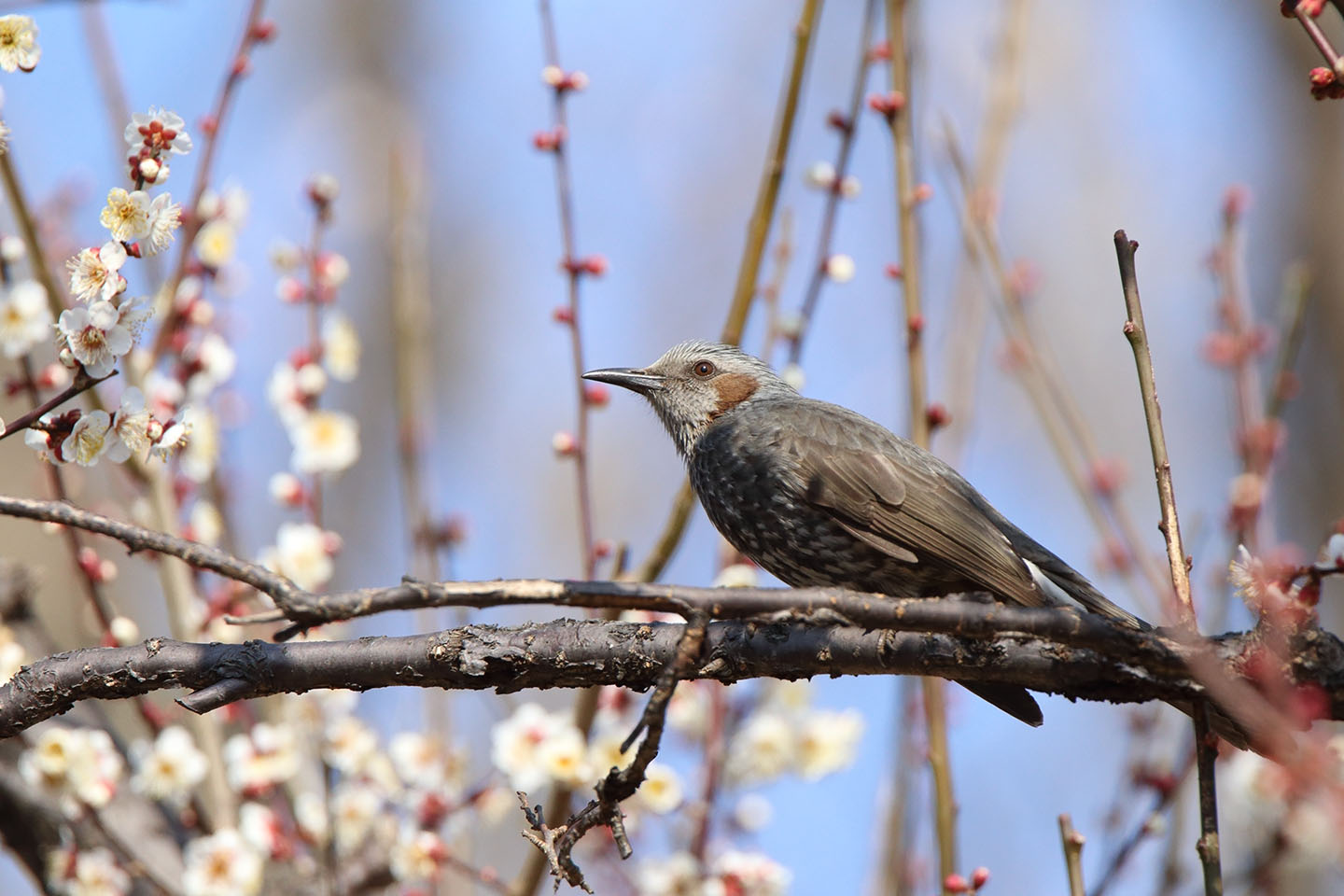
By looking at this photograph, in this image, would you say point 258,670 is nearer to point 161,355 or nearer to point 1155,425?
point 1155,425

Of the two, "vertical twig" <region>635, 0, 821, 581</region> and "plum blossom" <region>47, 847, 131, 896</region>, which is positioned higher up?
"vertical twig" <region>635, 0, 821, 581</region>

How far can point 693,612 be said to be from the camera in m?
1.85

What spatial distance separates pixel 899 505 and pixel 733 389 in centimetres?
124

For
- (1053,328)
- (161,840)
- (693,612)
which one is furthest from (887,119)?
(1053,328)

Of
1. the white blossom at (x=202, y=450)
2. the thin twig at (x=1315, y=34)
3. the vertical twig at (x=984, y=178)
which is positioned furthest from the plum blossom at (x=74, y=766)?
the thin twig at (x=1315, y=34)

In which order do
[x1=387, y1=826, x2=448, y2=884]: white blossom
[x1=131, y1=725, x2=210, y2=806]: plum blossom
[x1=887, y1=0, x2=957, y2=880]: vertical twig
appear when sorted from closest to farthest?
[x1=887, y1=0, x2=957, y2=880]: vertical twig < [x1=387, y1=826, x2=448, y2=884]: white blossom < [x1=131, y1=725, x2=210, y2=806]: plum blossom

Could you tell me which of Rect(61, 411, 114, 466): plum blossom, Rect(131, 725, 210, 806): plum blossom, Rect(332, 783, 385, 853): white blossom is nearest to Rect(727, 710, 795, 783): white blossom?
Rect(332, 783, 385, 853): white blossom

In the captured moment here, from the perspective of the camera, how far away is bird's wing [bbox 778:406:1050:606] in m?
3.65

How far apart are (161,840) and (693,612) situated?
2722 mm

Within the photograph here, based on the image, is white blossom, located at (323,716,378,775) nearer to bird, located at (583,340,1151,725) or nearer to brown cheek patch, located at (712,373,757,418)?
bird, located at (583,340,1151,725)

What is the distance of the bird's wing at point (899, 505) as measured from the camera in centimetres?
365

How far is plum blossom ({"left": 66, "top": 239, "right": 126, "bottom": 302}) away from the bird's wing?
2146 millimetres

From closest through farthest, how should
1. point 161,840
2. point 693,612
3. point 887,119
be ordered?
point 693,612, point 887,119, point 161,840

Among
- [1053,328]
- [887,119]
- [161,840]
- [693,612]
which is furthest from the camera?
[1053,328]
